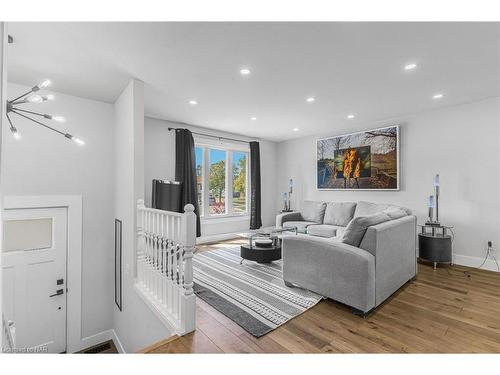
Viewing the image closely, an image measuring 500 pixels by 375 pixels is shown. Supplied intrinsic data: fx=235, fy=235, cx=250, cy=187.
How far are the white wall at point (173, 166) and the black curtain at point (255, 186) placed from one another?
22 centimetres

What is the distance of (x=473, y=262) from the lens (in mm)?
3662

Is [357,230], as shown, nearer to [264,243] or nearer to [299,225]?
[264,243]

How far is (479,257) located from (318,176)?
3.08m

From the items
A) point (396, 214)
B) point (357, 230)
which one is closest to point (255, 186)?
point (396, 214)

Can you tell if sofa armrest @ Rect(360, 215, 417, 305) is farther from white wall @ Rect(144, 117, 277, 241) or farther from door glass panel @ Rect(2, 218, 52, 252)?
door glass panel @ Rect(2, 218, 52, 252)

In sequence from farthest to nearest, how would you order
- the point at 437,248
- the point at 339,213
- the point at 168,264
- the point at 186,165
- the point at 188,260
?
the point at 339,213 < the point at 186,165 < the point at 437,248 < the point at 168,264 < the point at 188,260

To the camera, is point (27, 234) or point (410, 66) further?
point (27, 234)

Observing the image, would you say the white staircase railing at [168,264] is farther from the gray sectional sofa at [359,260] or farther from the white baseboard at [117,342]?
the gray sectional sofa at [359,260]

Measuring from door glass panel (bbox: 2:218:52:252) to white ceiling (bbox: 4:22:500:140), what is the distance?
1713 millimetres

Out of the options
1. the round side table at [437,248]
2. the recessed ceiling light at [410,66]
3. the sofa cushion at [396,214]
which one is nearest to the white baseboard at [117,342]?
the sofa cushion at [396,214]

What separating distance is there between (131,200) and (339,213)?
3915 millimetres
